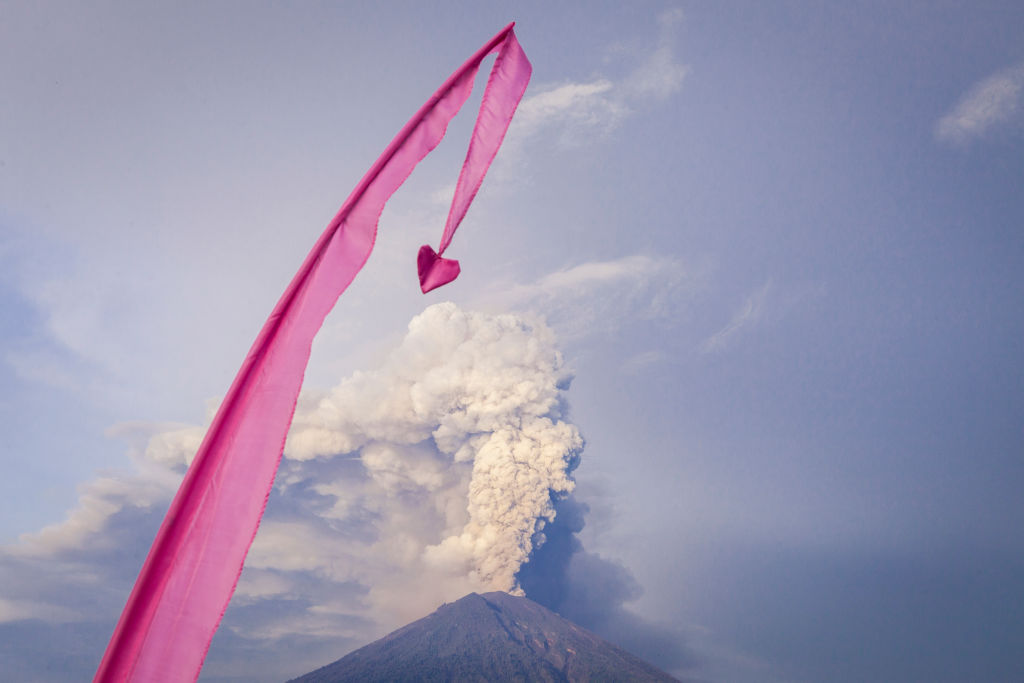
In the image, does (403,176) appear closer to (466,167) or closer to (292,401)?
(466,167)

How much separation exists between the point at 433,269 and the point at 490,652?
296ft

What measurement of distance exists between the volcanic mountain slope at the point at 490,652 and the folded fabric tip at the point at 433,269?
86.2 m

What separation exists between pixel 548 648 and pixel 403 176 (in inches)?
3669

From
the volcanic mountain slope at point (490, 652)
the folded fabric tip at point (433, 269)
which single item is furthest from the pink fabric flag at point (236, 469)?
the volcanic mountain slope at point (490, 652)

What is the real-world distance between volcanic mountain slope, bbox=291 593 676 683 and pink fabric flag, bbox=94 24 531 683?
86.3 metres

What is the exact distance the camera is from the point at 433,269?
223 cm

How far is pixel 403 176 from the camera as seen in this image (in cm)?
232

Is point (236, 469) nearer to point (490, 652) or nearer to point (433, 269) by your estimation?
point (433, 269)

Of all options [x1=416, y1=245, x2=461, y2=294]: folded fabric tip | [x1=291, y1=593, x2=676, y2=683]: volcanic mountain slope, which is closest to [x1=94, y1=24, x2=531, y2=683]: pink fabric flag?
[x1=416, y1=245, x2=461, y2=294]: folded fabric tip

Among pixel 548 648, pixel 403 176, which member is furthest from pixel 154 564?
pixel 548 648

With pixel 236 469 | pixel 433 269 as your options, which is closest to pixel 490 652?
pixel 433 269

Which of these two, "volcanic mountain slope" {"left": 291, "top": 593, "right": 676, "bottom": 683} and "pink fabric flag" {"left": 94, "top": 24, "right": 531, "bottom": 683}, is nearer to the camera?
"pink fabric flag" {"left": 94, "top": 24, "right": 531, "bottom": 683}

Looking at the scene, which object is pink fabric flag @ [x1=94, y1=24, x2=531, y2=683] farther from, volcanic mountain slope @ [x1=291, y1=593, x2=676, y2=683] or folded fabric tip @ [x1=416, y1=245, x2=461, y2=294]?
volcanic mountain slope @ [x1=291, y1=593, x2=676, y2=683]

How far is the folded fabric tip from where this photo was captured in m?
2.20
